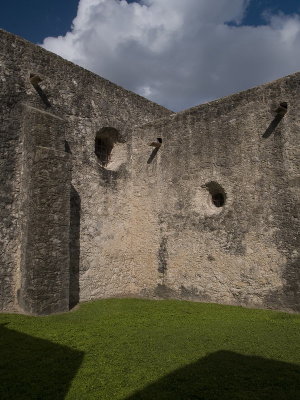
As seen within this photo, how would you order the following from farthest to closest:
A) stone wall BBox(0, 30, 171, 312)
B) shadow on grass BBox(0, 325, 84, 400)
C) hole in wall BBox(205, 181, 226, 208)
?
1. hole in wall BBox(205, 181, 226, 208)
2. stone wall BBox(0, 30, 171, 312)
3. shadow on grass BBox(0, 325, 84, 400)

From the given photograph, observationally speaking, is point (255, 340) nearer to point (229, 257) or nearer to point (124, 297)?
point (229, 257)

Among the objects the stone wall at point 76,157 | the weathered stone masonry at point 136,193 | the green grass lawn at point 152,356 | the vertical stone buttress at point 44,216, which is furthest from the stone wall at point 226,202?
the vertical stone buttress at point 44,216

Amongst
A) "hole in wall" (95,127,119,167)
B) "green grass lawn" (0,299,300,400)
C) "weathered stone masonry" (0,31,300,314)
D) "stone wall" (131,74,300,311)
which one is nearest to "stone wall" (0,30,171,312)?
"weathered stone masonry" (0,31,300,314)

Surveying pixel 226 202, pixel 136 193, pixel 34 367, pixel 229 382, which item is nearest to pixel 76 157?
pixel 136 193

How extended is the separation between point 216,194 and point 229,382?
17.1ft

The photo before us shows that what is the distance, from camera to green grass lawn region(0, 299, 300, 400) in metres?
3.45

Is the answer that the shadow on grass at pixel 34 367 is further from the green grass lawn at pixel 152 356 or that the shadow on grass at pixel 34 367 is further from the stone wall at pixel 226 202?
the stone wall at pixel 226 202

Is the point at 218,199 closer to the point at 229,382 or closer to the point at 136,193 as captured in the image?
the point at 136,193

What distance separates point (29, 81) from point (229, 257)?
560 cm

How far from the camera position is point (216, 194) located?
8391mm

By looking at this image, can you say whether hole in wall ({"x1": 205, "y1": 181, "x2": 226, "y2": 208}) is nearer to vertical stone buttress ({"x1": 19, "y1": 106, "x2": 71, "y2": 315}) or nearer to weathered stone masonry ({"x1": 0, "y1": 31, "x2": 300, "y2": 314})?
weathered stone masonry ({"x1": 0, "y1": 31, "x2": 300, "y2": 314})

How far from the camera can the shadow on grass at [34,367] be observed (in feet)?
11.2

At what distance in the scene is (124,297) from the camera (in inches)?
354

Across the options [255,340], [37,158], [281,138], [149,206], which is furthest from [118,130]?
Result: [255,340]
